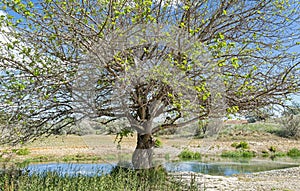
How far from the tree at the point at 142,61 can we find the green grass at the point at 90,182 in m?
0.47

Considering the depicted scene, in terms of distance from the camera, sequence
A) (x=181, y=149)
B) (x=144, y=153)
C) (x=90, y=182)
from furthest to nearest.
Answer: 1. (x=144, y=153)
2. (x=181, y=149)
3. (x=90, y=182)

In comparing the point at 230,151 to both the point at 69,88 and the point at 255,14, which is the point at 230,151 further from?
the point at 69,88

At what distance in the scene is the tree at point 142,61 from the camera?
445 centimetres

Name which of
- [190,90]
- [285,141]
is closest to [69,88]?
[190,90]

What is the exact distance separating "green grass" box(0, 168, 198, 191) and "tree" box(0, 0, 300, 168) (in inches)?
18.4

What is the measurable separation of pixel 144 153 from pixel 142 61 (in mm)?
2450

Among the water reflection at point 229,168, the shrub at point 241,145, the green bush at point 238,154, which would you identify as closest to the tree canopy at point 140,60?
the water reflection at point 229,168

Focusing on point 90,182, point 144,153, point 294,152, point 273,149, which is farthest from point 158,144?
point 273,149

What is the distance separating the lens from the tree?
4.45 meters

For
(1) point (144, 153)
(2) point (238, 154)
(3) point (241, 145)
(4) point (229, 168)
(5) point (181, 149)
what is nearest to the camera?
(5) point (181, 149)

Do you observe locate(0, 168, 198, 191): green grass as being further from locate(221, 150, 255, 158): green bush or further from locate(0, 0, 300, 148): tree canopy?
locate(221, 150, 255, 158): green bush

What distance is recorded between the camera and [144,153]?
6.34 m

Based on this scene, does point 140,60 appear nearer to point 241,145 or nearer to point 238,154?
point 238,154

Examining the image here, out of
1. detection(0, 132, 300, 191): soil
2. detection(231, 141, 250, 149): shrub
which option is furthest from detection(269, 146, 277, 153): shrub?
detection(0, 132, 300, 191): soil
